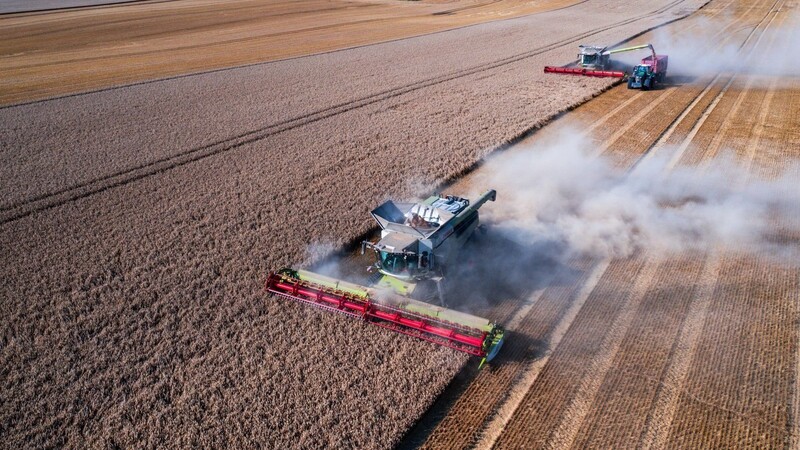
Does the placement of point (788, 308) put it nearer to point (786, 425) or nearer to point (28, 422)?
point (786, 425)

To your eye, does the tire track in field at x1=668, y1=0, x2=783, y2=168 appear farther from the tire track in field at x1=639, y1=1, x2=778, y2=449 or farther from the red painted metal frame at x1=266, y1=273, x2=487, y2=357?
the red painted metal frame at x1=266, y1=273, x2=487, y2=357

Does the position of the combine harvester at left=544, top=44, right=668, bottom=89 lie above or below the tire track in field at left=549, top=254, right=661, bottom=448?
above

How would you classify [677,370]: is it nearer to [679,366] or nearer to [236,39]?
[679,366]

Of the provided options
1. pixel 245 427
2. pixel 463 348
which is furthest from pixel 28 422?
pixel 463 348

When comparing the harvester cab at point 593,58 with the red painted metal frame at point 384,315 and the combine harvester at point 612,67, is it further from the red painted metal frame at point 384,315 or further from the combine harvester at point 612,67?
the red painted metal frame at point 384,315

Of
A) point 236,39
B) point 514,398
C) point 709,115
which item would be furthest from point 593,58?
point 236,39

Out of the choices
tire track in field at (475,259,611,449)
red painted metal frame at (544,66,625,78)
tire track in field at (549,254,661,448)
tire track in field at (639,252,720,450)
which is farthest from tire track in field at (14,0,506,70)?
tire track in field at (639,252,720,450)
